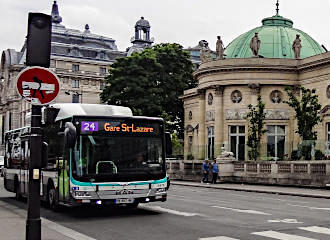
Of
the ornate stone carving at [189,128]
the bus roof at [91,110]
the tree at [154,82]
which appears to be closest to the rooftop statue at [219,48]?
the tree at [154,82]

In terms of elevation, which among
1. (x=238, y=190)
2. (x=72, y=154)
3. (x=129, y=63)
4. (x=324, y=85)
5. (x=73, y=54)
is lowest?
(x=238, y=190)

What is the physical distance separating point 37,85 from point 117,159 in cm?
604

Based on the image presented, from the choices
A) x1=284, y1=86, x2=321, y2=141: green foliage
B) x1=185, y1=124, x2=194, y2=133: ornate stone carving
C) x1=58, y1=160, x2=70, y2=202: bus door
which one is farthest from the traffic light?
x1=185, y1=124, x2=194, y2=133: ornate stone carving

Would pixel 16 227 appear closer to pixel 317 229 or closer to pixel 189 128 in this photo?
pixel 317 229

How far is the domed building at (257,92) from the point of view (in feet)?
157

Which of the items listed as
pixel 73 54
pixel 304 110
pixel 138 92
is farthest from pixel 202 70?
pixel 73 54

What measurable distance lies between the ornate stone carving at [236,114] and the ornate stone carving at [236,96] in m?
0.90

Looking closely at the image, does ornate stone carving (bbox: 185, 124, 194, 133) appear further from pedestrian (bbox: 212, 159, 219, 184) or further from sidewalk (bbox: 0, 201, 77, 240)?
sidewalk (bbox: 0, 201, 77, 240)

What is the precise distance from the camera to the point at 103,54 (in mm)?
104062

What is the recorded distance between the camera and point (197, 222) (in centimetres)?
1419

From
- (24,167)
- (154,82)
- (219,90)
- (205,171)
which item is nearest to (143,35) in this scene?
(154,82)

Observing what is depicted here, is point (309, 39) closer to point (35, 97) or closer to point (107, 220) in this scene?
point (107, 220)

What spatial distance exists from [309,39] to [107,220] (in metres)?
46.7

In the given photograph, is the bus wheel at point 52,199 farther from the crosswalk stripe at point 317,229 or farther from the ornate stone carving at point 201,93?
the ornate stone carving at point 201,93
